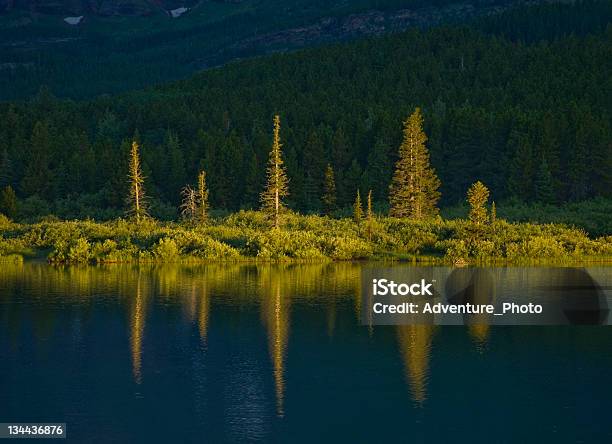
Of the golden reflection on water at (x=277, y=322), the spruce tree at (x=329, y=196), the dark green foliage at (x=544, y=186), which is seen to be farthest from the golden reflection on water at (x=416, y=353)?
the dark green foliage at (x=544, y=186)

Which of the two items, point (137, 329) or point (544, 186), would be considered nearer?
point (137, 329)

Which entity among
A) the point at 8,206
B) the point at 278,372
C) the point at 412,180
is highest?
the point at 412,180

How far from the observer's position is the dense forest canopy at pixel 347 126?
10038 centimetres

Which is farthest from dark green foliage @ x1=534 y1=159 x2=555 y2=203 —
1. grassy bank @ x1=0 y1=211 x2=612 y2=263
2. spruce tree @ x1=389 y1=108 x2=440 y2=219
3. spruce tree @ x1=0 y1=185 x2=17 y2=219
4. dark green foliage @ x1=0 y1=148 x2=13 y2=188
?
dark green foliage @ x1=0 y1=148 x2=13 y2=188

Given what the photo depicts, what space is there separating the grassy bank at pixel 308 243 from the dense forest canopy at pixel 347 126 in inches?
718

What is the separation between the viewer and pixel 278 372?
38.2m

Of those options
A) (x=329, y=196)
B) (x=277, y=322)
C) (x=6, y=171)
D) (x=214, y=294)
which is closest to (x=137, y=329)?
(x=277, y=322)

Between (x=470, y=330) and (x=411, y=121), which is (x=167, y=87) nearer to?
(x=411, y=121)

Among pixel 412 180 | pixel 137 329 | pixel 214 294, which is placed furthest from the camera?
pixel 412 180

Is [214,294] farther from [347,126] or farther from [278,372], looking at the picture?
[347,126]

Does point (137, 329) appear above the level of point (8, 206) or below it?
below

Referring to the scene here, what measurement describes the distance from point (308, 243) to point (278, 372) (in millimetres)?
35751

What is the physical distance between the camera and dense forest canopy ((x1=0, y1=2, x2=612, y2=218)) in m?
100

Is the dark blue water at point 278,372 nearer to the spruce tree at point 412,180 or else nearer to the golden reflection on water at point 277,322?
the golden reflection on water at point 277,322
